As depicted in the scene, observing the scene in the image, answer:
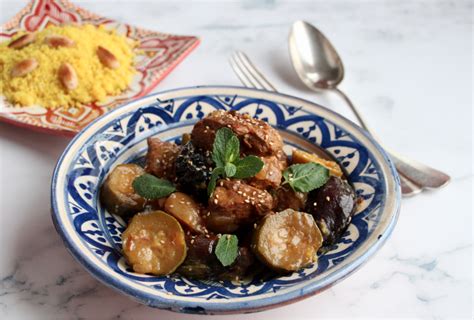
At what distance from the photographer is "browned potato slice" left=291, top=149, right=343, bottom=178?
2.01 metres

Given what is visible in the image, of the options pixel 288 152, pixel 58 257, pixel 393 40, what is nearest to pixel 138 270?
pixel 58 257

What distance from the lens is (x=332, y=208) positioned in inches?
71.8

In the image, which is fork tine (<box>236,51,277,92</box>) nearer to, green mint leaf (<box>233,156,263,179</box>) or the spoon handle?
the spoon handle

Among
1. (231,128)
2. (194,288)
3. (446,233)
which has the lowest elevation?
(446,233)

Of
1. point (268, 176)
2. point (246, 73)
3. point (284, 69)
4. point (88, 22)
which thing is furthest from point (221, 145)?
point (88, 22)

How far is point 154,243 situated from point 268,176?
0.40 meters

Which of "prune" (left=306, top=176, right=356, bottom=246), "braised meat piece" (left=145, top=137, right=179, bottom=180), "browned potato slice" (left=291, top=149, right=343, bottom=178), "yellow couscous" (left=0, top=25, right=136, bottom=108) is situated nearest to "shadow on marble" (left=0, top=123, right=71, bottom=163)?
"yellow couscous" (left=0, top=25, right=136, bottom=108)

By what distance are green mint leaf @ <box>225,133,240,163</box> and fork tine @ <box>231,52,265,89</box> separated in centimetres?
95

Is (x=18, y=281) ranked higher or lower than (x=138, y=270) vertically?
lower

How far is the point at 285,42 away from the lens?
10.7 feet

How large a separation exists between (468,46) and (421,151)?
0.99 m

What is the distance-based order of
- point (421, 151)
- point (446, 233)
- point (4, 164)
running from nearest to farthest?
point (446, 233) < point (4, 164) < point (421, 151)

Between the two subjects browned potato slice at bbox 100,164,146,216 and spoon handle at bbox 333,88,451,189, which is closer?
browned potato slice at bbox 100,164,146,216

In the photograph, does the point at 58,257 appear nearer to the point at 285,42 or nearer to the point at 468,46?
the point at 285,42
